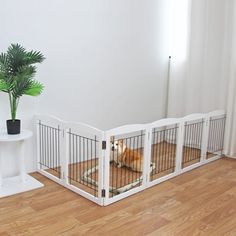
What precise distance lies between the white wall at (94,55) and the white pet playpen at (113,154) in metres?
0.24

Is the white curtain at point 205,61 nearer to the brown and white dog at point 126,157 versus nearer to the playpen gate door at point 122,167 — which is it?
the playpen gate door at point 122,167

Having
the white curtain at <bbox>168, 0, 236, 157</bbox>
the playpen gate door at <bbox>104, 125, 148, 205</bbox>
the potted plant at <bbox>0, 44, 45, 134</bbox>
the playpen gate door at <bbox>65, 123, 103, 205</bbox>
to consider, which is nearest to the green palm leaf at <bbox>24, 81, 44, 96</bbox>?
the potted plant at <bbox>0, 44, 45, 134</bbox>

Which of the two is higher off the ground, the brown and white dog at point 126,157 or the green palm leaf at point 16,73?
the green palm leaf at point 16,73

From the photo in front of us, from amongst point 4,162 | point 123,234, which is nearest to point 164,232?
point 123,234

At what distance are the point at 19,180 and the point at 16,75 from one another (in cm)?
96

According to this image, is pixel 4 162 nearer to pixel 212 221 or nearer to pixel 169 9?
pixel 212 221

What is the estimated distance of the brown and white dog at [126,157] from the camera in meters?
2.82

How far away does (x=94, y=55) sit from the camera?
10.3 ft

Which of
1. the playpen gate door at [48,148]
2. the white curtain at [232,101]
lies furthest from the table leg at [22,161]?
the white curtain at [232,101]

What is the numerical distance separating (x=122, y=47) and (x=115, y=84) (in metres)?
0.46

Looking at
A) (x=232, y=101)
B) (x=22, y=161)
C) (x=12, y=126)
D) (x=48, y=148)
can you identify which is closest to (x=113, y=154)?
(x=48, y=148)

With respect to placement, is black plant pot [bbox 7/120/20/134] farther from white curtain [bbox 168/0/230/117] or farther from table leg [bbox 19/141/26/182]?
white curtain [bbox 168/0/230/117]

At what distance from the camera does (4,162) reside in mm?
2625

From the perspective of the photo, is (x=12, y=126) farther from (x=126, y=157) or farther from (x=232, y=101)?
(x=232, y=101)
